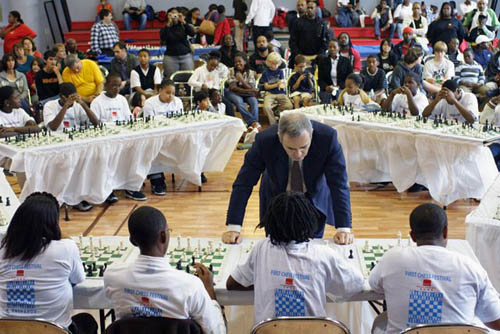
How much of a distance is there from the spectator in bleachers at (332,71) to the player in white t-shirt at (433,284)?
6498 millimetres

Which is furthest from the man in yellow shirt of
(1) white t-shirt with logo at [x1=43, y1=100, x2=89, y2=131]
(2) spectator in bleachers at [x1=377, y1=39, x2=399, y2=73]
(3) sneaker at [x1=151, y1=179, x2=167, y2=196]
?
(2) spectator in bleachers at [x1=377, y1=39, x2=399, y2=73]

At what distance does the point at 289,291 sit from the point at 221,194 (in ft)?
13.5

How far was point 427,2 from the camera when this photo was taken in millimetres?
15289

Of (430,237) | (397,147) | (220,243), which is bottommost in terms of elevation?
(397,147)

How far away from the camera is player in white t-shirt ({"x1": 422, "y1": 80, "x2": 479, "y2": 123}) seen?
651 centimetres

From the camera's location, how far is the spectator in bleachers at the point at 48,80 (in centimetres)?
867

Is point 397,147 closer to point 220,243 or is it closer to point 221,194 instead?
point 221,194

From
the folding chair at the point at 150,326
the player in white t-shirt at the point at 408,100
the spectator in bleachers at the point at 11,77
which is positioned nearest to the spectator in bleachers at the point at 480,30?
the player in white t-shirt at the point at 408,100

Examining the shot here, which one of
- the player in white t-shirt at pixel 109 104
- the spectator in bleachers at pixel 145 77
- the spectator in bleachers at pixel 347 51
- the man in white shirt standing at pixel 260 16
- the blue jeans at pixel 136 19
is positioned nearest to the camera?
the player in white t-shirt at pixel 109 104

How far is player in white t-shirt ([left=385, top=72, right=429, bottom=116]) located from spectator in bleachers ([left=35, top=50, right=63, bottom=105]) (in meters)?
4.14

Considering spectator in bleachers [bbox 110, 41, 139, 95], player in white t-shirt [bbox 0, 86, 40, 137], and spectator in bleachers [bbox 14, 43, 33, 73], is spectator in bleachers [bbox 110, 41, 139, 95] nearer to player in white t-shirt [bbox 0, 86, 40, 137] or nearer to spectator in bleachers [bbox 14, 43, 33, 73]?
spectator in bleachers [bbox 14, 43, 33, 73]

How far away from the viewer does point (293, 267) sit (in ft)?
9.00

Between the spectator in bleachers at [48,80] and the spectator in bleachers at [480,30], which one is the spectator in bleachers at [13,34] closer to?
the spectator in bleachers at [48,80]

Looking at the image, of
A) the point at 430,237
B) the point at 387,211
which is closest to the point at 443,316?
the point at 430,237
